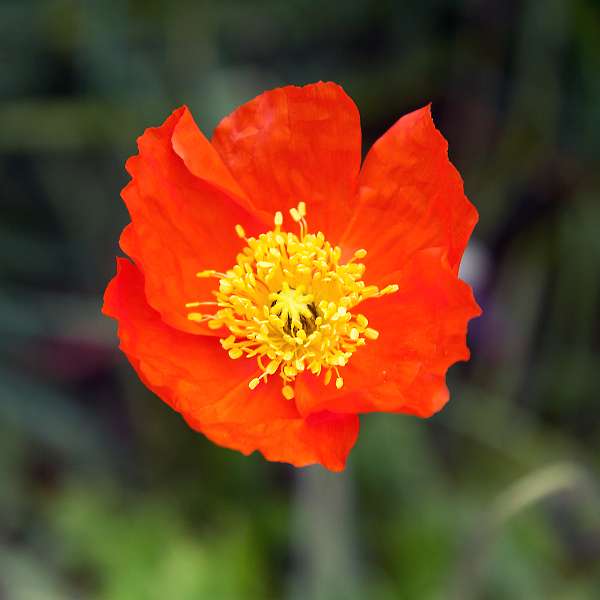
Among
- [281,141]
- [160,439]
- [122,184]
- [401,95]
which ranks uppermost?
[281,141]

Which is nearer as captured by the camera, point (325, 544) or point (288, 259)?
point (288, 259)

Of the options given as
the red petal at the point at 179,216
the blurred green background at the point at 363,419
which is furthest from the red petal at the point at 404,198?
the blurred green background at the point at 363,419

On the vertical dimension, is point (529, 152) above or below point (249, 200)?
below

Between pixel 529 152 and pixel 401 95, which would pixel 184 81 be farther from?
pixel 529 152

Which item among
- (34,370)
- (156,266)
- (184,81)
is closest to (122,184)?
(184,81)

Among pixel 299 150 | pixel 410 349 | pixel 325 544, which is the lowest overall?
pixel 325 544

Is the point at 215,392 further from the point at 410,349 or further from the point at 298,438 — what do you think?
the point at 410,349

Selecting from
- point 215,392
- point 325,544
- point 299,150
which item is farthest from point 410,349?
point 325,544

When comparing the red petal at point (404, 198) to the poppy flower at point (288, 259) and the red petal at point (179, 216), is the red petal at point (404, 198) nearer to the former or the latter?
the poppy flower at point (288, 259)
